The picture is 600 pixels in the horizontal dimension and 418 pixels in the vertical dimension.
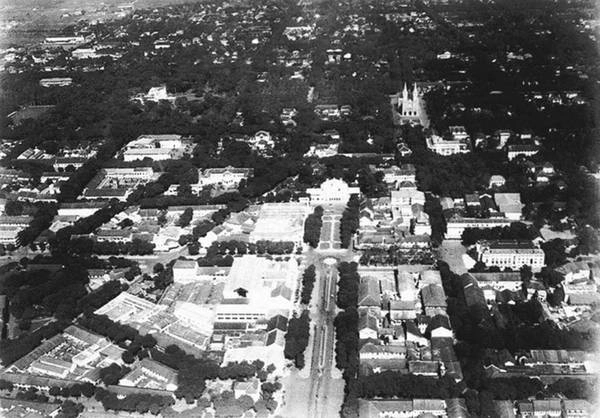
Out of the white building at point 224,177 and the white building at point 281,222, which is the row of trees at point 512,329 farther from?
the white building at point 224,177

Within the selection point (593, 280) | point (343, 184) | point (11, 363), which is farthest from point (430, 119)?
point (11, 363)

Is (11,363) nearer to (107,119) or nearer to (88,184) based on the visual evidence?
(88,184)

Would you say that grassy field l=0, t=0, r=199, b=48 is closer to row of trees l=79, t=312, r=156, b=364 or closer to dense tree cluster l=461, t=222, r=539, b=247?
row of trees l=79, t=312, r=156, b=364

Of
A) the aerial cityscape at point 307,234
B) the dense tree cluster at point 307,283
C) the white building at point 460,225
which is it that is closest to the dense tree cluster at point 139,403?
the aerial cityscape at point 307,234

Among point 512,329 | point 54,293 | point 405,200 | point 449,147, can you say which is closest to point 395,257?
point 405,200

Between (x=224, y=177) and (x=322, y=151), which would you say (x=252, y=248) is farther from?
(x=322, y=151)
